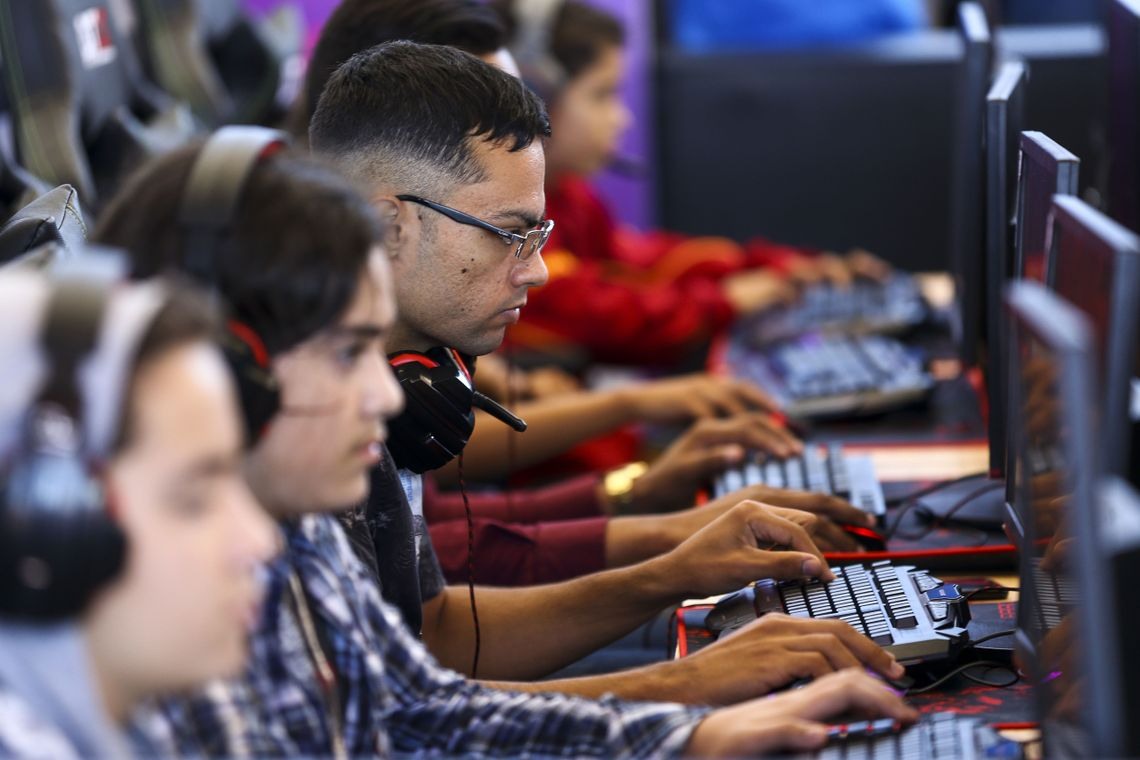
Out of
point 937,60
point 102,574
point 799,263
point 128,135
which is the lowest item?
point 799,263

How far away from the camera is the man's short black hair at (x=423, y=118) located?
4.96 ft

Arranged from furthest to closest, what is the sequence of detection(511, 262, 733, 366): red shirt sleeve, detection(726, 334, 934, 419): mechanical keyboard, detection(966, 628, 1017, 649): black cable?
detection(511, 262, 733, 366): red shirt sleeve, detection(726, 334, 934, 419): mechanical keyboard, detection(966, 628, 1017, 649): black cable

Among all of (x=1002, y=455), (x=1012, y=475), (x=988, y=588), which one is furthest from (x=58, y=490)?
(x=1002, y=455)

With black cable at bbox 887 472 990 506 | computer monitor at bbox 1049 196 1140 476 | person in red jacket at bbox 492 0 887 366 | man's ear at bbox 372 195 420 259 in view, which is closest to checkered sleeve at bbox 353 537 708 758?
computer monitor at bbox 1049 196 1140 476

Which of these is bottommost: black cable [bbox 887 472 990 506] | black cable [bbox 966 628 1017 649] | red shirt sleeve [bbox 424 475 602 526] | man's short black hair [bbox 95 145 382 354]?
red shirt sleeve [bbox 424 475 602 526]

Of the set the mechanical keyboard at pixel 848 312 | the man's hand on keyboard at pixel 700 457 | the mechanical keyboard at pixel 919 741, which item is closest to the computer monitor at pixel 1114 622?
the mechanical keyboard at pixel 919 741

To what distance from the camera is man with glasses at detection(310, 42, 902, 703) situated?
1.49 meters

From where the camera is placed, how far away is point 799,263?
3189mm

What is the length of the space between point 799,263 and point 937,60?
805mm

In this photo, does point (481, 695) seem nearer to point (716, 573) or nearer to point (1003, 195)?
point (716, 573)

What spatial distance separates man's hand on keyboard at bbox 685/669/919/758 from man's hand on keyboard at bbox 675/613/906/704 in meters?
0.06

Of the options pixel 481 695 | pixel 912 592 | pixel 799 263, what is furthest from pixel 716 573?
pixel 799 263

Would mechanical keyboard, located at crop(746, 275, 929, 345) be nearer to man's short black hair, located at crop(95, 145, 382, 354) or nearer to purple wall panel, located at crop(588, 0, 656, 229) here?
purple wall panel, located at crop(588, 0, 656, 229)

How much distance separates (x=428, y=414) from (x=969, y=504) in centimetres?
69
